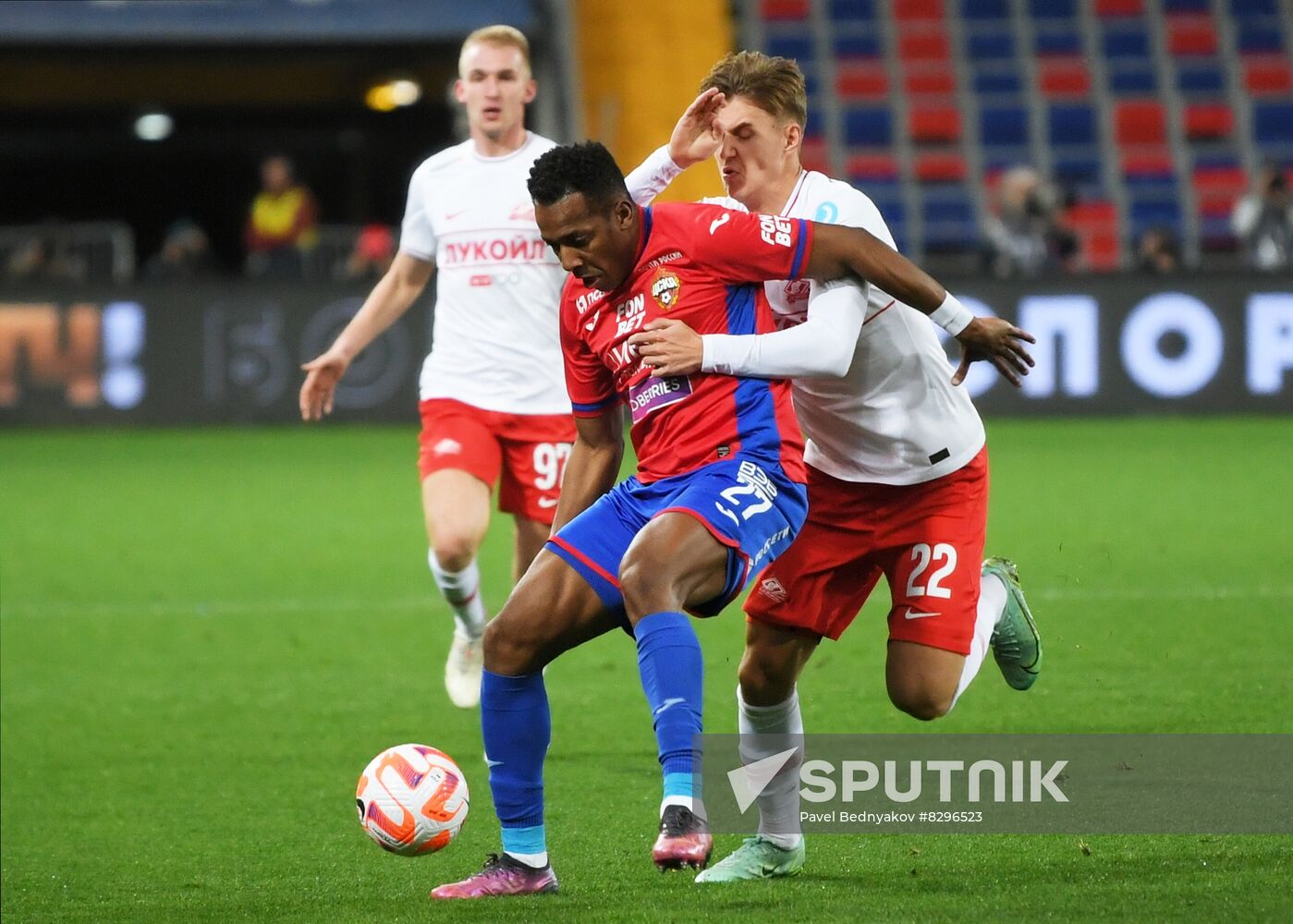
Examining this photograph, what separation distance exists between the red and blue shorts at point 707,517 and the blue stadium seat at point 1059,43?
71.9 feet

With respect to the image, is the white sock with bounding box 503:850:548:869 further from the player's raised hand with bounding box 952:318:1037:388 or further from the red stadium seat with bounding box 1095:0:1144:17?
the red stadium seat with bounding box 1095:0:1144:17

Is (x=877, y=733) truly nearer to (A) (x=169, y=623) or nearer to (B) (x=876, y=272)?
(B) (x=876, y=272)

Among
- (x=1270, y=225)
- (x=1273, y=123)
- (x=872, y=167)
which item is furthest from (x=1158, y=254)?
(x=1273, y=123)

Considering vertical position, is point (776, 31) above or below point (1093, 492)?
above

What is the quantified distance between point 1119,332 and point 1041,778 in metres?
12.0

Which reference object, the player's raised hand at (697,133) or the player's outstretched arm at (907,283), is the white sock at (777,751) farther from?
the player's raised hand at (697,133)

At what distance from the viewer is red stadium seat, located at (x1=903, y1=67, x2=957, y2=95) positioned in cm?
2514

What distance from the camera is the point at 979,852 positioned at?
16.7 feet

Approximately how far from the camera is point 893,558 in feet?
17.4

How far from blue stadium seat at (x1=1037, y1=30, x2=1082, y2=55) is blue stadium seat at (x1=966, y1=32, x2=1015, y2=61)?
369 millimetres

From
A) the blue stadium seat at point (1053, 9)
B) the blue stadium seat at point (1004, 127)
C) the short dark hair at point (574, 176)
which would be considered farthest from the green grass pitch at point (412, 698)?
the blue stadium seat at point (1053, 9)

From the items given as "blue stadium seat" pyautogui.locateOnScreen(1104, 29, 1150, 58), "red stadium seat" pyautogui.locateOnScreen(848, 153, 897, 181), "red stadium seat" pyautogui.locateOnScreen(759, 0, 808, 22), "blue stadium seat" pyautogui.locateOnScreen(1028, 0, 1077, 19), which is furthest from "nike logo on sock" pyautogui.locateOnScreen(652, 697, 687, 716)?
"blue stadium seat" pyautogui.locateOnScreen(1028, 0, 1077, 19)

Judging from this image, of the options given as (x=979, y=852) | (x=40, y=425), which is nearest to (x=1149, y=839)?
(x=979, y=852)

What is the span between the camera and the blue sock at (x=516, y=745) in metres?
4.64
